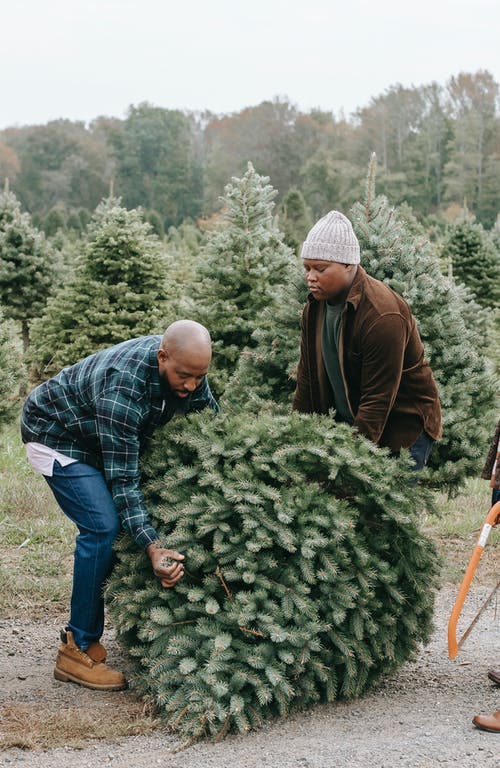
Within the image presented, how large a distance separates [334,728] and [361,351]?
5.29 ft

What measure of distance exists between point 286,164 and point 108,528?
2021 inches

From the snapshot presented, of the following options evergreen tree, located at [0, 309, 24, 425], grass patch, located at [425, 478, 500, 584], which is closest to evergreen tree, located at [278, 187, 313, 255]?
evergreen tree, located at [0, 309, 24, 425]

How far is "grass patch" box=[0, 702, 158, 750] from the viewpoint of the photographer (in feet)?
11.8

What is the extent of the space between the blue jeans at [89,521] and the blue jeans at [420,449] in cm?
145

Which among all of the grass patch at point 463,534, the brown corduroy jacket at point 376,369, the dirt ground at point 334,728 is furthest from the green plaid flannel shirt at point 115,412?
the grass patch at point 463,534

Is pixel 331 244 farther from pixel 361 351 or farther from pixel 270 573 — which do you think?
pixel 270 573

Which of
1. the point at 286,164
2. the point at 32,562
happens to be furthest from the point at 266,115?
the point at 32,562

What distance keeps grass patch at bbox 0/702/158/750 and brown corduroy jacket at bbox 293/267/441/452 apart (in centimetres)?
162

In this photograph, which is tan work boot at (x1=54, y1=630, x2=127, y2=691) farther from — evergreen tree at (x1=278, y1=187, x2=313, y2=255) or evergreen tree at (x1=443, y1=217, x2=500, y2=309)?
evergreen tree at (x1=278, y1=187, x2=313, y2=255)

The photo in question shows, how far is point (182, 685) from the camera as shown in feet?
12.0

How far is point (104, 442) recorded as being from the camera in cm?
387

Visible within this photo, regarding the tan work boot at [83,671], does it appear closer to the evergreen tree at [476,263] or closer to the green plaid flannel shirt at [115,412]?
the green plaid flannel shirt at [115,412]

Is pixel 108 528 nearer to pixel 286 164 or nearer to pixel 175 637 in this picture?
pixel 175 637

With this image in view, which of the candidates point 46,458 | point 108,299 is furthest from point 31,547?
point 108,299
